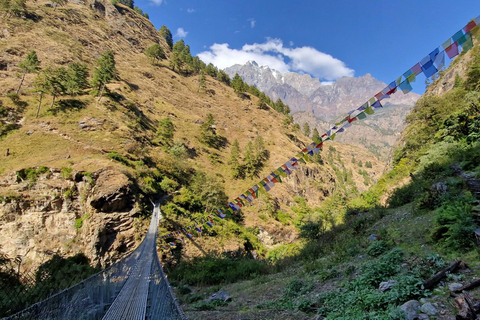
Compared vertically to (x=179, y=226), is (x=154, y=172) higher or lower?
higher

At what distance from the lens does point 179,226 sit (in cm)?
3078

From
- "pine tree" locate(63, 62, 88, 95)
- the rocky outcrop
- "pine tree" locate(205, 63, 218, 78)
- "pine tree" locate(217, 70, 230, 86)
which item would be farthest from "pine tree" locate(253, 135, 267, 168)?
"pine tree" locate(205, 63, 218, 78)

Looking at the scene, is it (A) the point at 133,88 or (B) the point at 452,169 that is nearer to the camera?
(B) the point at 452,169

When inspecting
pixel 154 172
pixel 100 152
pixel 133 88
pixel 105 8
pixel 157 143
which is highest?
pixel 105 8

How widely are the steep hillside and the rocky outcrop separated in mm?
101

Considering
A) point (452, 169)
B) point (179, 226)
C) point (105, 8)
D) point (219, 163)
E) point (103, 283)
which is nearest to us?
point (103, 283)

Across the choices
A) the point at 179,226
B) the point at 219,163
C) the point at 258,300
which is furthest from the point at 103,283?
the point at 219,163

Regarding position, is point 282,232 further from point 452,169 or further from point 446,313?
point 446,313

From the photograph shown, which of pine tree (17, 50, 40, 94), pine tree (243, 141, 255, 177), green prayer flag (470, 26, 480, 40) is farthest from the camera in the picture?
pine tree (243, 141, 255, 177)

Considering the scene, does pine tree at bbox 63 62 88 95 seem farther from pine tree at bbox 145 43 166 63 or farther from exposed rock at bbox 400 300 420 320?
exposed rock at bbox 400 300 420 320

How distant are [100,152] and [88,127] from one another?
28.1 ft

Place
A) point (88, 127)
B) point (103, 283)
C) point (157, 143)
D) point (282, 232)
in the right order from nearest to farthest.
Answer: point (103, 283)
point (88, 127)
point (282, 232)
point (157, 143)

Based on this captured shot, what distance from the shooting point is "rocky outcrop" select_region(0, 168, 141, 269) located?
69.9ft

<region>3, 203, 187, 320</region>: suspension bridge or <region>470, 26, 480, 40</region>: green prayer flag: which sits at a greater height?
<region>470, 26, 480, 40</region>: green prayer flag
